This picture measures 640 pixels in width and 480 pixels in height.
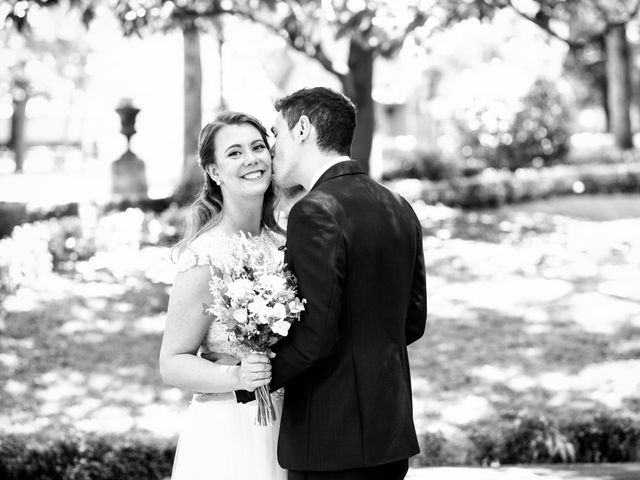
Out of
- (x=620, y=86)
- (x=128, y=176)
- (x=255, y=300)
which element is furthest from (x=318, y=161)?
(x=620, y=86)


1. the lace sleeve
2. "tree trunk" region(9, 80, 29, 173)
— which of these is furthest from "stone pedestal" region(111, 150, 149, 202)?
"tree trunk" region(9, 80, 29, 173)

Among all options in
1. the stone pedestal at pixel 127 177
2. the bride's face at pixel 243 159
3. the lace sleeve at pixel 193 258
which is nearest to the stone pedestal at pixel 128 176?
the stone pedestal at pixel 127 177

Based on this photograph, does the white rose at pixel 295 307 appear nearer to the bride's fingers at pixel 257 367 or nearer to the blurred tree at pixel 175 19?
the bride's fingers at pixel 257 367

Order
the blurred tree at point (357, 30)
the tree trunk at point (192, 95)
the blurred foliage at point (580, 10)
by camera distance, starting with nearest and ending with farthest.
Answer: the blurred tree at point (357, 30)
the blurred foliage at point (580, 10)
the tree trunk at point (192, 95)

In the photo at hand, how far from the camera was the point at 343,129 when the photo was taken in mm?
3141

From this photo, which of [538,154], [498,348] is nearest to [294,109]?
[498,348]

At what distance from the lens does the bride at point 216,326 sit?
3.39 m

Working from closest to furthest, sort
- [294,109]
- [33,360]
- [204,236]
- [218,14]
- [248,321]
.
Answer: [248,321]
[294,109]
[204,236]
[33,360]
[218,14]

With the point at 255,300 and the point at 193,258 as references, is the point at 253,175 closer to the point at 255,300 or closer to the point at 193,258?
the point at 193,258

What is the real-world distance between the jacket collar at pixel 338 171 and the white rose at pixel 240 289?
418mm

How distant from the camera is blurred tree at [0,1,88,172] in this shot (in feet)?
74.6

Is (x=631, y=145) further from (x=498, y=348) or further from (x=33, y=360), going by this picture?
(x=33, y=360)

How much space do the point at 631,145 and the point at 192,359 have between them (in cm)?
2184

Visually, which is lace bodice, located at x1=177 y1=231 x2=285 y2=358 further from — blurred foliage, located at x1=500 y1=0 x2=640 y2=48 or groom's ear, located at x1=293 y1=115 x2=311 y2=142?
blurred foliage, located at x1=500 y1=0 x2=640 y2=48
